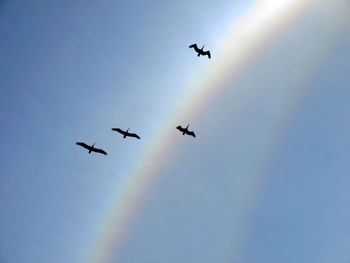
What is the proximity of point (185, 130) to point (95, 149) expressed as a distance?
28248mm

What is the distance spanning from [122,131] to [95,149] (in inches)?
451

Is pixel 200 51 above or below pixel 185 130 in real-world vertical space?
above

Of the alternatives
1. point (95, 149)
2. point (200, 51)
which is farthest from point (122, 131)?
point (200, 51)

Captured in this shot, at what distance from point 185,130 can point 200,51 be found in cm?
2442

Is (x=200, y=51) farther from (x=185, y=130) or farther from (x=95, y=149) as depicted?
(x=95, y=149)

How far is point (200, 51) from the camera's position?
16388 centimetres

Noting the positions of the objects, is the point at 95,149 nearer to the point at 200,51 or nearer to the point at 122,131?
the point at 122,131

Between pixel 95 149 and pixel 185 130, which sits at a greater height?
pixel 185 130

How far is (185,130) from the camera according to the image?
546 feet

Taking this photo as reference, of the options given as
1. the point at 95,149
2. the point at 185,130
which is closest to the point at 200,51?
the point at 185,130

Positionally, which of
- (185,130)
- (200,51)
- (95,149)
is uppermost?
(200,51)

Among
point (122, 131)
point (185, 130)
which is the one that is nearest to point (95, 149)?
point (122, 131)

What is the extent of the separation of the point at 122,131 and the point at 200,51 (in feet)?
111

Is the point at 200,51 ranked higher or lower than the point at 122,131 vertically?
higher
